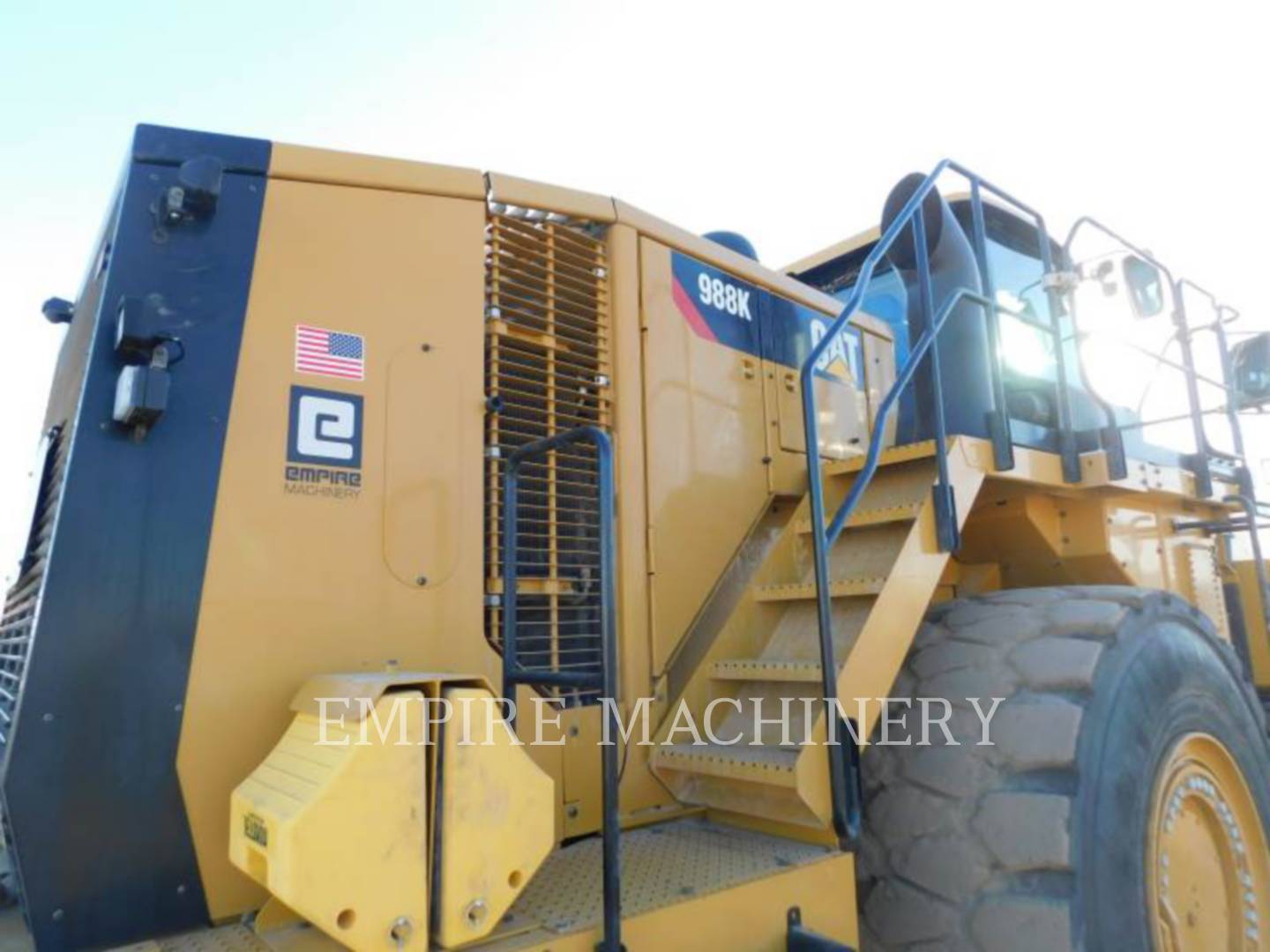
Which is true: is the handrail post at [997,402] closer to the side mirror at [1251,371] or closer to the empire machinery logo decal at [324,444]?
the side mirror at [1251,371]

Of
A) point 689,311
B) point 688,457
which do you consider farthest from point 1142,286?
point 688,457

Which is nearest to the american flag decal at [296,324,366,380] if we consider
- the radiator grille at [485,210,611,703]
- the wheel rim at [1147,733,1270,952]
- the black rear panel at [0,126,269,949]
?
the black rear panel at [0,126,269,949]

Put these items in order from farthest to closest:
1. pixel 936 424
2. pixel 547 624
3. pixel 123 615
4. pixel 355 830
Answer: pixel 936 424
pixel 547 624
pixel 123 615
pixel 355 830

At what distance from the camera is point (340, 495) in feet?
7.60

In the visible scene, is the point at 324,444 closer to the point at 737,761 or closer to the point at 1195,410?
the point at 737,761

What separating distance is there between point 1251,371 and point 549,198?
3302 millimetres

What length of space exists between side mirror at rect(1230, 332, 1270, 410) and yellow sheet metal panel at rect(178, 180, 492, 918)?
3492mm

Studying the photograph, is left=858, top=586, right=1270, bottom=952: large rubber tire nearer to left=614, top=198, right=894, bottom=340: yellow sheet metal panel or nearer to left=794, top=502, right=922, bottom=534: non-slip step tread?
left=794, top=502, right=922, bottom=534: non-slip step tread

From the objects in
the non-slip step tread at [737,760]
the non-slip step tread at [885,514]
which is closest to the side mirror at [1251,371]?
the non-slip step tread at [885,514]

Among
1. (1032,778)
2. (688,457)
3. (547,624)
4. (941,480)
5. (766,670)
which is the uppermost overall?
(688,457)

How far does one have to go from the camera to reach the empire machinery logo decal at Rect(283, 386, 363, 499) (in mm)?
2268

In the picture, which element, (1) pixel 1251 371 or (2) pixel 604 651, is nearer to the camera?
(2) pixel 604 651

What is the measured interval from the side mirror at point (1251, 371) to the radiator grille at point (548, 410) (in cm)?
303

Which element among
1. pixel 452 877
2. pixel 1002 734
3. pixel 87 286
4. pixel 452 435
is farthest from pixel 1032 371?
pixel 87 286
